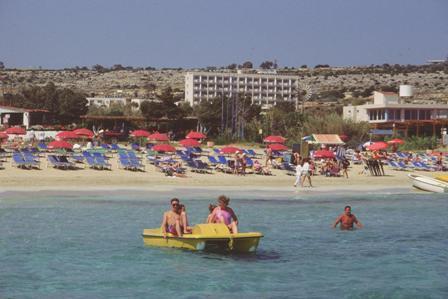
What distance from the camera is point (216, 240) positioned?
1367 centimetres

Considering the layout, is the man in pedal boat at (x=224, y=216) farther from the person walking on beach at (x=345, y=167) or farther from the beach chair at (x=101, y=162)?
the person walking on beach at (x=345, y=167)

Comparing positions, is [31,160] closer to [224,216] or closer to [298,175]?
[298,175]

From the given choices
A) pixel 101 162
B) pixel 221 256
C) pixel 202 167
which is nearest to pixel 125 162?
pixel 101 162

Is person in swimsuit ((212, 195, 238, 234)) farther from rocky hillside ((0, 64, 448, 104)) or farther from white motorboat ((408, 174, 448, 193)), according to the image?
rocky hillside ((0, 64, 448, 104))

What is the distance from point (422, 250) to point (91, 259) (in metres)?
6.70

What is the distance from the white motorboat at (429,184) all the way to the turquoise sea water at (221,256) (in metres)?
4.71

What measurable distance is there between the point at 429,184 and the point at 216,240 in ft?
51.8

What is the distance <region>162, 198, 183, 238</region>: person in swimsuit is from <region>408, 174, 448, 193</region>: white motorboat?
15.6 meters

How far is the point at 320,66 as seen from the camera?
156 meters

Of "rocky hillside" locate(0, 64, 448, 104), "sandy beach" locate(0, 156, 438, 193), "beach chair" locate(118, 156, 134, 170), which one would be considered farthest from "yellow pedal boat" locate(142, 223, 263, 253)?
"rocky hillside" locate(0, 64, 448, 104)

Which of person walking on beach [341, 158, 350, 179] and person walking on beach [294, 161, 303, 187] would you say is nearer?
person walking on beach [294, 161, 303, 187]

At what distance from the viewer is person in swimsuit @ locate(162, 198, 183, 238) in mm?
14112

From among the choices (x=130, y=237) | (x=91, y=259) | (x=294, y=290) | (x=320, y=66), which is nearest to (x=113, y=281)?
(x=91, y=259)

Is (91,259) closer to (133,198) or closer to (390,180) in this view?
(133,198)
